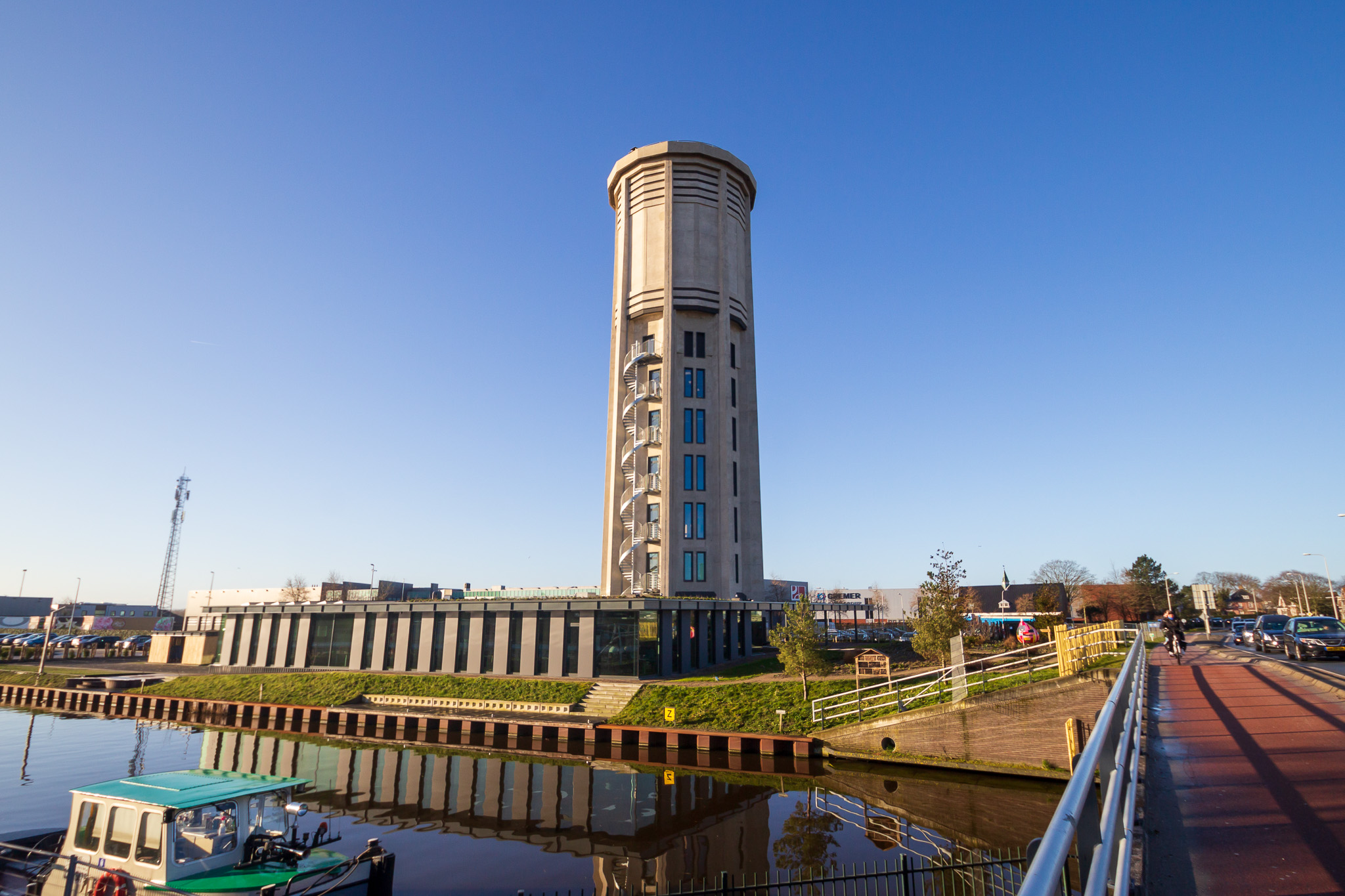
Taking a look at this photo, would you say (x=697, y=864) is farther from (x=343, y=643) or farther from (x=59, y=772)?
(x=343, y=643)

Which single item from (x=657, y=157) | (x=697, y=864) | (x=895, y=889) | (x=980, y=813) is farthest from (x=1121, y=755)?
(x=657, y=157)

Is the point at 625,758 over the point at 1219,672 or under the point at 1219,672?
under

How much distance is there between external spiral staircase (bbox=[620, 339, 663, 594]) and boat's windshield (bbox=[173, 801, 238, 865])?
45780mm

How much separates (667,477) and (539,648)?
20.1 meters

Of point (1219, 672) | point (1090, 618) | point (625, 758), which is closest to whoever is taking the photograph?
point (1219, 672)

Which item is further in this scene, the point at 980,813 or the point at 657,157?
the point at 657,157

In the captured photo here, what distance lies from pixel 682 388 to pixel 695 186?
20.5 metres

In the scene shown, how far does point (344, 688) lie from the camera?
1912 inches

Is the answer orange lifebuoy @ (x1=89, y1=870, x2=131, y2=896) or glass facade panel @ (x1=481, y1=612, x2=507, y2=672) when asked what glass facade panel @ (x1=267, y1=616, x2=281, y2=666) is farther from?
orange lifebuoy @ (x1=89, y1=870, x2=131, y2=896)

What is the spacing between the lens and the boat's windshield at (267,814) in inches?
654

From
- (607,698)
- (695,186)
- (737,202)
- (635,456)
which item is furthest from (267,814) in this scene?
(737,202)

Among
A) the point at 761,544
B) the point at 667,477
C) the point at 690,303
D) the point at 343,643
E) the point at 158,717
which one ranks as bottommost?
the point at 158,717

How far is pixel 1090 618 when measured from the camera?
4063 inches

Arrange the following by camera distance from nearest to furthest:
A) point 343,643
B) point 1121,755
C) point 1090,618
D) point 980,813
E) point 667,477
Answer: point 1121,755 → point 980,813 → point 343,643 → point 667,477 → point 1090,618
